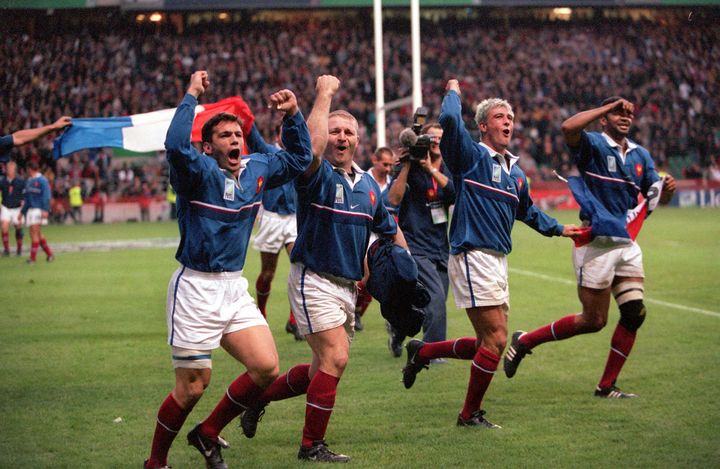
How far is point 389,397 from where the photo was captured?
7.89m

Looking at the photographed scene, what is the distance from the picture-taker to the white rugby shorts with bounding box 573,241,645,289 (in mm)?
7609

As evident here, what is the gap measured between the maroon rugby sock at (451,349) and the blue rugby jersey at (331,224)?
1604 mm

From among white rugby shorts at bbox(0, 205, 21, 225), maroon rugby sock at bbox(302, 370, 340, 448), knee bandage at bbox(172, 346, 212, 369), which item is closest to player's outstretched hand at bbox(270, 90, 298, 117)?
knee bandage at bbox(172, 346, 212, 369)

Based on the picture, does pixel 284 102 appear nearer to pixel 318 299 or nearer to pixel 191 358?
pixel 318 299

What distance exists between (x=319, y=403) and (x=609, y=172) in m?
3.22

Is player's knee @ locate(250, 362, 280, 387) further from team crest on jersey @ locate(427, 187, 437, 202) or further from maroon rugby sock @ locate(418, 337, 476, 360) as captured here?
team crest on jersey @ locate(427, 187, 437, 202)

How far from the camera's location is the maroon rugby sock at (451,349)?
7.40m

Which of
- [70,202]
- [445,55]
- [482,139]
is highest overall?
[445,55]

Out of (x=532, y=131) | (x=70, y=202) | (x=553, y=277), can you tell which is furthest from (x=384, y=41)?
(x=553, y=277)

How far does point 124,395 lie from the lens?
8023 mm

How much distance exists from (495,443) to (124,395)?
3295mm

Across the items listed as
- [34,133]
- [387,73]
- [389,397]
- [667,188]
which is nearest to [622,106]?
[667,188]

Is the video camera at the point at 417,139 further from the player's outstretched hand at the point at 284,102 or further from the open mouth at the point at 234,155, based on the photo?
the open mouth at the point at 234,155

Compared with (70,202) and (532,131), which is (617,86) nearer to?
(532,131)
